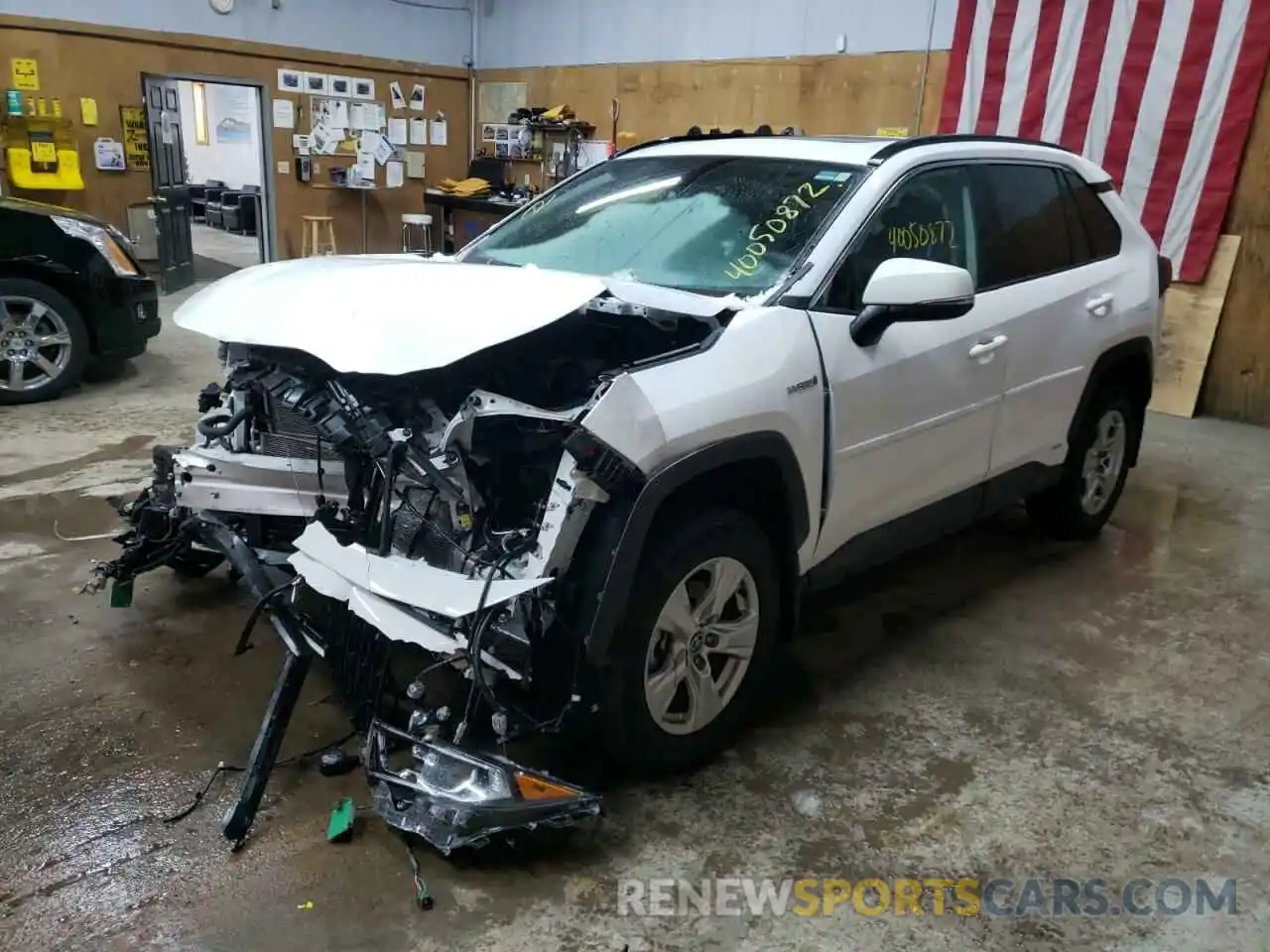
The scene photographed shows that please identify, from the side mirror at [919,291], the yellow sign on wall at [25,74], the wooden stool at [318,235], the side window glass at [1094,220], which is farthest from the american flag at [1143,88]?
the yellow sign on wall at [25,74]

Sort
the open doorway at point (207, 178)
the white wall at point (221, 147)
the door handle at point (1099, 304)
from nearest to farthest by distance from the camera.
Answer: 1. the door handle at point (1099, 304)
2. the open doorway at point (207, 178)
3. the white wall at point (221, 147)

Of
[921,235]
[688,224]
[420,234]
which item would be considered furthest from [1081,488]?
[420,234]

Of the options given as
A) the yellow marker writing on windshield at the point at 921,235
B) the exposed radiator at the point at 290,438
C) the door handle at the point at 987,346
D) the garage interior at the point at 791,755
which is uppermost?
the yellow marker writing on windshield at the point at 921,235

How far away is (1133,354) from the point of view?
4199mm

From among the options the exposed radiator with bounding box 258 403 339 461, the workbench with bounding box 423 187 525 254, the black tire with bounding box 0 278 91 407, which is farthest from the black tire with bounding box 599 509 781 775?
the workbench with bounding box 423 187 525 254

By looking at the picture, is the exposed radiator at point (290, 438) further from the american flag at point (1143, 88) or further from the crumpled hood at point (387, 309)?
the american flag at point (1143, 88)

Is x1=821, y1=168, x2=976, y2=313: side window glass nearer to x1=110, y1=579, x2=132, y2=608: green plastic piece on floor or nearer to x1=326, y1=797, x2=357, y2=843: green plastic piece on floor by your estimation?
x1=326, y1=797, x2=357, y2=843: green plastic piece on floor

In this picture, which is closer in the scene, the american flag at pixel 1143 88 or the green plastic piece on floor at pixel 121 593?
the green plastic piece on floor at pixel 121 593

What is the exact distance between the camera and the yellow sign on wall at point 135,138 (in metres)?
9.98

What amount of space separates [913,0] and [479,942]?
8288 mm

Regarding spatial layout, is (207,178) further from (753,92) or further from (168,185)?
(753,92)

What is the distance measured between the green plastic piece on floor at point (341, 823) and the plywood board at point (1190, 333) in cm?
671

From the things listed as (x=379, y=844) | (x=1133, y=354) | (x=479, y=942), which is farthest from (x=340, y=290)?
(x=1133, y=354)

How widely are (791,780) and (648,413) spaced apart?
3.75 ft
